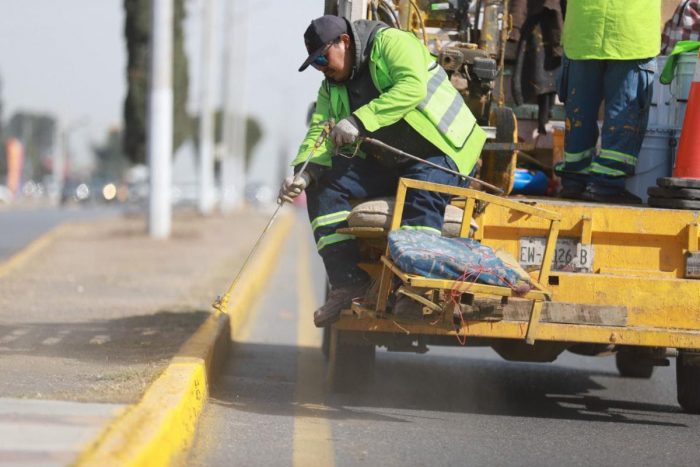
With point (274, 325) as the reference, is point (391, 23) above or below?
above

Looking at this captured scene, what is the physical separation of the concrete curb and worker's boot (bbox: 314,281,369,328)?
0.74 m

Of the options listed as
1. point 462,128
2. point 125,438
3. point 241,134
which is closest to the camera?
point 125,438

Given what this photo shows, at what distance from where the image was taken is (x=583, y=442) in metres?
7.13

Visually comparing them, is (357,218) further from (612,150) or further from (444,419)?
(612,150)

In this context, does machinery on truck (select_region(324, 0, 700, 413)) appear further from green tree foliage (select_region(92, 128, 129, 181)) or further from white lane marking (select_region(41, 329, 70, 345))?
green tree foliage (select_region(92, 128, 129, 181))

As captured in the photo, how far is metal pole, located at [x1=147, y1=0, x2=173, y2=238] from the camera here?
80.8 feet

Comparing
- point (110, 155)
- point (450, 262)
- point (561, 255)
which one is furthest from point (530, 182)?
point (110, 155)

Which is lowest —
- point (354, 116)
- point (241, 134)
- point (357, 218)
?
point (241, 134)

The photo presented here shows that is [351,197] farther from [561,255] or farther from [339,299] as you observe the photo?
[561,255]

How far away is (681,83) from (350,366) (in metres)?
2.66

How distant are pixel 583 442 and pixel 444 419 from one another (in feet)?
2.87

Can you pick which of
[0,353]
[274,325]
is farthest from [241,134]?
[0,353]

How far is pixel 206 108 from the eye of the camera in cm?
4384

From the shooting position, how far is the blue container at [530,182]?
8.84 meters
